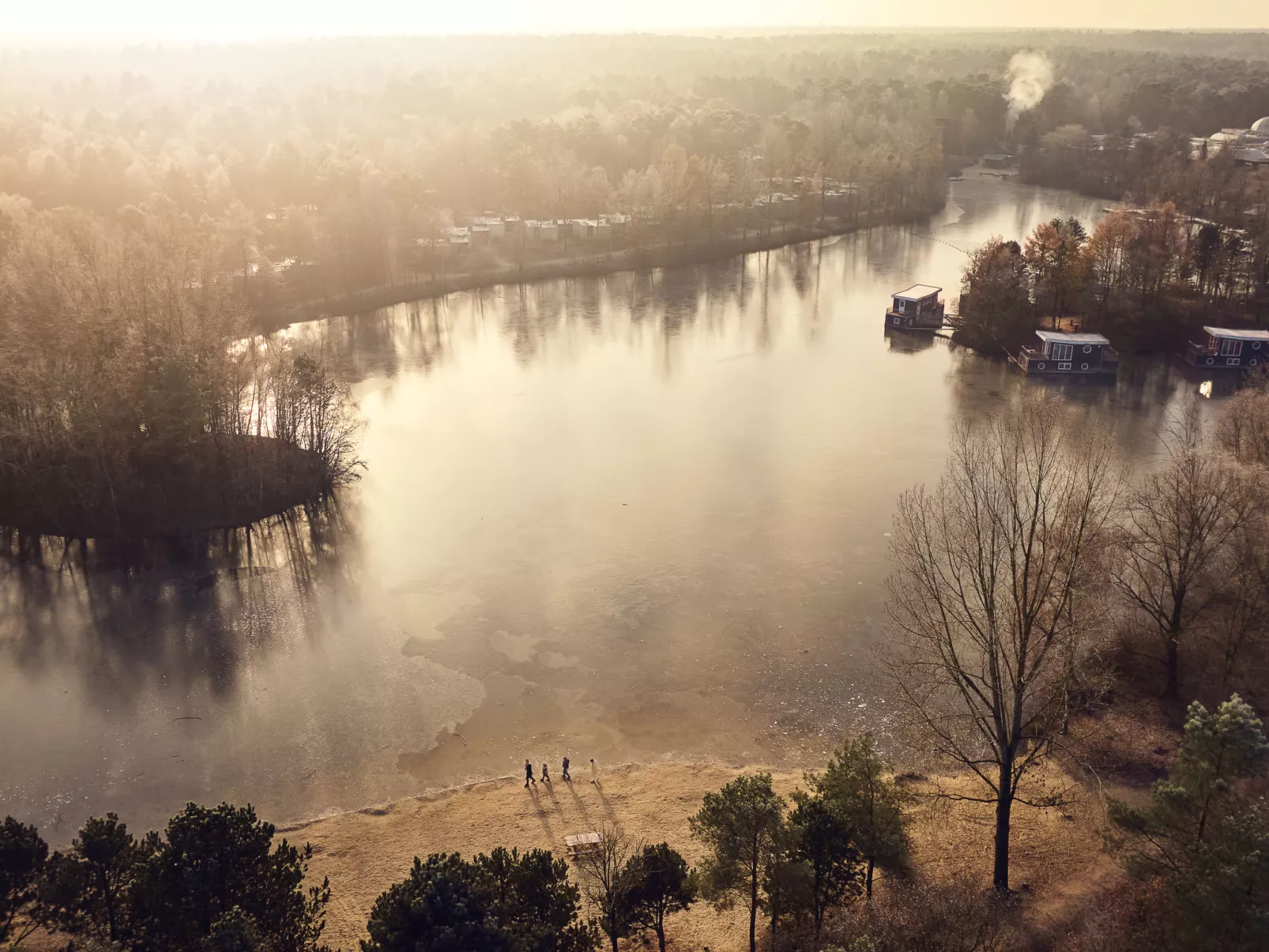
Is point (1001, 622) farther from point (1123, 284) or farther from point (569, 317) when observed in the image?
point (569, 317)

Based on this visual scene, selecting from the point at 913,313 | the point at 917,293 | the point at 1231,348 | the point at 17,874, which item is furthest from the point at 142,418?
the point at 1231,348

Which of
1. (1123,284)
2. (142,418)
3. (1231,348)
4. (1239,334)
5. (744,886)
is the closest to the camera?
(744,886)

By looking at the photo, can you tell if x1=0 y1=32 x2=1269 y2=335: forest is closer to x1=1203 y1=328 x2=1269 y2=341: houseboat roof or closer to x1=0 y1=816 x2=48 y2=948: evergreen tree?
x1=1203 y1=328 x2=1269 y2=341: houseboat roof

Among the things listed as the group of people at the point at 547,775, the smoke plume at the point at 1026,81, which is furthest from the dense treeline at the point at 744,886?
the smoke plume at the point at 1026,81

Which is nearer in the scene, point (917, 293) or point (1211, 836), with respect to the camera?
point (1211, 836)

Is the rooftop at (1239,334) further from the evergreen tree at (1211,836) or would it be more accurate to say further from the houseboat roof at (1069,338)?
the evergreen tree at (1211,836)

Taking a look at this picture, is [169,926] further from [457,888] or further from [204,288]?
[204,288]
